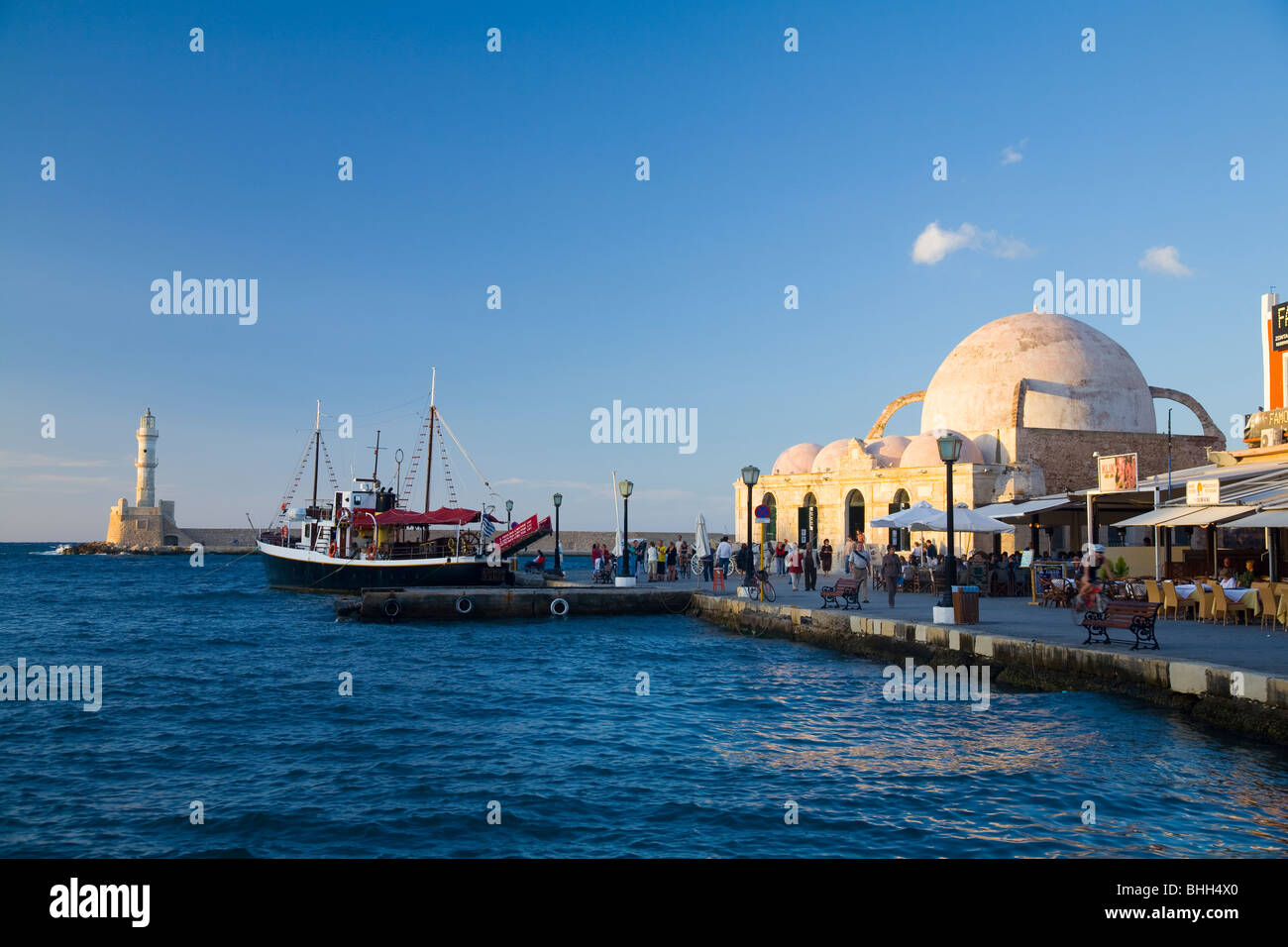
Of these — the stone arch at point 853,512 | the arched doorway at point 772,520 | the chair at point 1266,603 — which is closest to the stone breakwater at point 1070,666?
the chair at point 1266,603

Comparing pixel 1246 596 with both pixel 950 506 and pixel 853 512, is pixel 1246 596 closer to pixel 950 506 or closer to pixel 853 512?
pixel 950 506

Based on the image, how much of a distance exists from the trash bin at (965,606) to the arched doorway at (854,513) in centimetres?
1962

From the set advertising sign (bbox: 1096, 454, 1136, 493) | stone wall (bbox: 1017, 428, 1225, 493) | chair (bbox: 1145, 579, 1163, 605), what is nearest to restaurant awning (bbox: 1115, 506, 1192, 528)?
chair (bbox: 1145, 579, 1163, 605)

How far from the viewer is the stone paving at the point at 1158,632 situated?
11277mm

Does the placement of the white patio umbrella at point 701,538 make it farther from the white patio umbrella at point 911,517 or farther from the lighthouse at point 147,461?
the lighthouse at point 147,461

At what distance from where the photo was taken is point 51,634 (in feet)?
81.4

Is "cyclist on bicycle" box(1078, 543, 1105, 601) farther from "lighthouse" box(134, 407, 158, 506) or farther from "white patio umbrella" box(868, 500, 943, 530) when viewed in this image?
"lighthouse" box(134, 407, 158, 506)

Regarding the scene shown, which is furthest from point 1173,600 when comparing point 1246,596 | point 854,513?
point 854,513

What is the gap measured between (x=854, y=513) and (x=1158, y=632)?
71.1 ft

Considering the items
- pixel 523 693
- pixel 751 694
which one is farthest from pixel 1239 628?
pixel 523 693

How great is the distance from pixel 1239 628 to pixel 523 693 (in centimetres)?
1213

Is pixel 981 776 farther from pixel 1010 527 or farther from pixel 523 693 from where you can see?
pixel 1010 527

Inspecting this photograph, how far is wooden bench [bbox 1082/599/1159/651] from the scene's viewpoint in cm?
1241

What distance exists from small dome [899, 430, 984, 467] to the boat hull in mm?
16528
